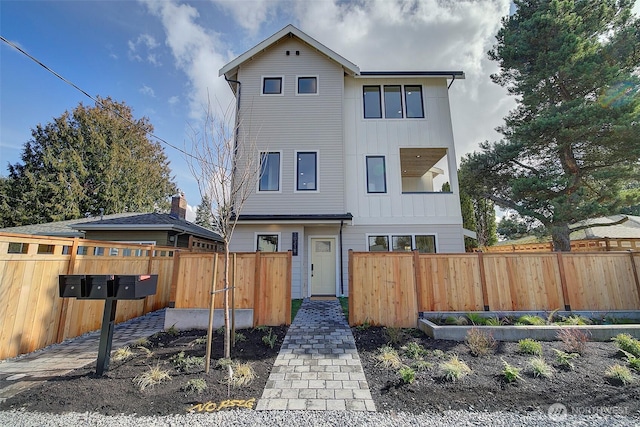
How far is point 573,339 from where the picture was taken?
4.20 meters

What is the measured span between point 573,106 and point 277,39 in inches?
439

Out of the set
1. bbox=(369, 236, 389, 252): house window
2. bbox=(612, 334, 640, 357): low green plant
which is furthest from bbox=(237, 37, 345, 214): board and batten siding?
bbox=(612, 334, 640, 357): low green plant

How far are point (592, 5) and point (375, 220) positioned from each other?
1040cm

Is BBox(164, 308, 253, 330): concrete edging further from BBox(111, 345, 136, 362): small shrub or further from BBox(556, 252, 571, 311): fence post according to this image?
BBox(556, 252, 571, 311): fence post

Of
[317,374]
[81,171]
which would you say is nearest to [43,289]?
[317,374]

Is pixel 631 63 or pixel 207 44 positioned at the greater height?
pixel 207 44

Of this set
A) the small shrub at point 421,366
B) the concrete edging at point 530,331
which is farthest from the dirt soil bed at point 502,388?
the concrete edging at point 530,331

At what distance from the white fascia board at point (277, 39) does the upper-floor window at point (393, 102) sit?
3.89ft

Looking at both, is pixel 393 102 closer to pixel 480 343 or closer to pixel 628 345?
pixel 480 343

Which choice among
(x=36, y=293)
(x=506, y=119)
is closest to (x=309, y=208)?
(x=36, y=293)

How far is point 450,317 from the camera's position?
5.57 meters

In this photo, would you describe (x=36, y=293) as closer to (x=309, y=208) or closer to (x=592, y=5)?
(x=309, y=208)

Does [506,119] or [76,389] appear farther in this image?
[506,119]

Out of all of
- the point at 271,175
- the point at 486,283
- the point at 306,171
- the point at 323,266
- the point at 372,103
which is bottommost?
the point at 486,283
